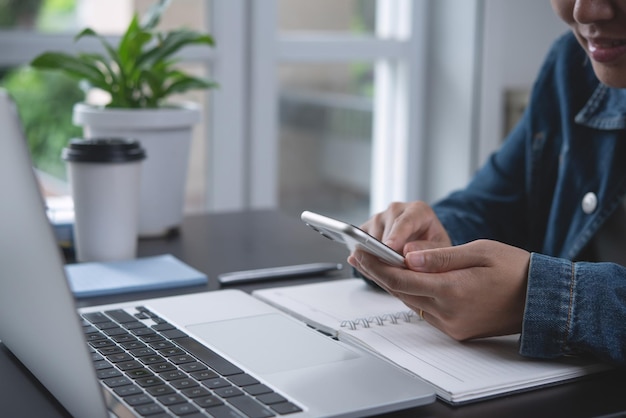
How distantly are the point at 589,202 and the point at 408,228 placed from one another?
0.30 m

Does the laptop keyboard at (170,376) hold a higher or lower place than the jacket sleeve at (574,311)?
lower

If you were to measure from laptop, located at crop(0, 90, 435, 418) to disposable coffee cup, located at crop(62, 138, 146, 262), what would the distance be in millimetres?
303

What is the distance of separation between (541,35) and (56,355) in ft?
6.89

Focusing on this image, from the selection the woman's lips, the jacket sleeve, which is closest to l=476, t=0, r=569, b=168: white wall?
the woman's lips

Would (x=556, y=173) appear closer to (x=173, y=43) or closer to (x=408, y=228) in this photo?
(x=408, y=228)

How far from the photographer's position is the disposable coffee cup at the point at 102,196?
111cm

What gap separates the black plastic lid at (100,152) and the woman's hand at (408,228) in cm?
34

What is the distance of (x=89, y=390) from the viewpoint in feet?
1.87

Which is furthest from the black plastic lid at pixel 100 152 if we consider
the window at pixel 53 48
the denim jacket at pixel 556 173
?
the window at pixel 53 48

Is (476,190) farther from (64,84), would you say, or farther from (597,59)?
(64,84)

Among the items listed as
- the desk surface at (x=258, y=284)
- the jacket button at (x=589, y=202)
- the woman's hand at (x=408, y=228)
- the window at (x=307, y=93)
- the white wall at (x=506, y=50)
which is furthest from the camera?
the white wall at (x=506, y=50)

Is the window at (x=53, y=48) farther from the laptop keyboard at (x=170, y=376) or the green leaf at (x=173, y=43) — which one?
the laptop keyboard at (x=170, y=376)

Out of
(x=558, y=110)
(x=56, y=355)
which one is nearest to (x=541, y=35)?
(x=558, y=110)

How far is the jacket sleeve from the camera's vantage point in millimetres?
732
